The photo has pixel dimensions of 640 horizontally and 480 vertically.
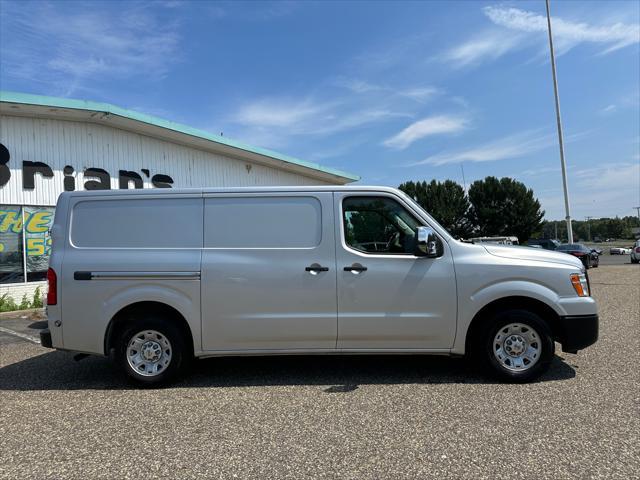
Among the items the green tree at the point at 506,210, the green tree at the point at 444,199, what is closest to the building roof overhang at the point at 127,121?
the green tree at the point at 444,199

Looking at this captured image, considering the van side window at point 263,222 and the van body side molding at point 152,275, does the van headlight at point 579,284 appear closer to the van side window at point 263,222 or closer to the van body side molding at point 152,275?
the van side window at point 263,222

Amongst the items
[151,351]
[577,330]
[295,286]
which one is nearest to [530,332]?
[577,330]

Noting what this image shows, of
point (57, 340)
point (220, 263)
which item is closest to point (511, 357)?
point (220, 263)

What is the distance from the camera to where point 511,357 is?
4918 millimetres

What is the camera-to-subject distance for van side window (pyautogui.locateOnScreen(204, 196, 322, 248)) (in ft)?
16.5

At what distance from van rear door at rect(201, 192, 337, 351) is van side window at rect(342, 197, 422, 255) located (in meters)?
0.23

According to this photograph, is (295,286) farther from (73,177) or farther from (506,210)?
(506,210)

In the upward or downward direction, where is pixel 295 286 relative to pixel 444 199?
downward

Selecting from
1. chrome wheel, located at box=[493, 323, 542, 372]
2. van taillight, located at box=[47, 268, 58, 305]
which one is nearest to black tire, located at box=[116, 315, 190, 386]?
van taillight, located at box=[47, 268, 58, 305]

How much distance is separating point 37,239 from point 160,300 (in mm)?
8964

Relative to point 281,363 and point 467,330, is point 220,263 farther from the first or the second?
point 467,330

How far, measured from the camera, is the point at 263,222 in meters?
5.07

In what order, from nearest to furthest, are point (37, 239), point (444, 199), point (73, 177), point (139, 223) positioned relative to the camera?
point (139, 223), point (37, 239), point (73, 177), point (444, 199)

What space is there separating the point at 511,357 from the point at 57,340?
15.8 ft
